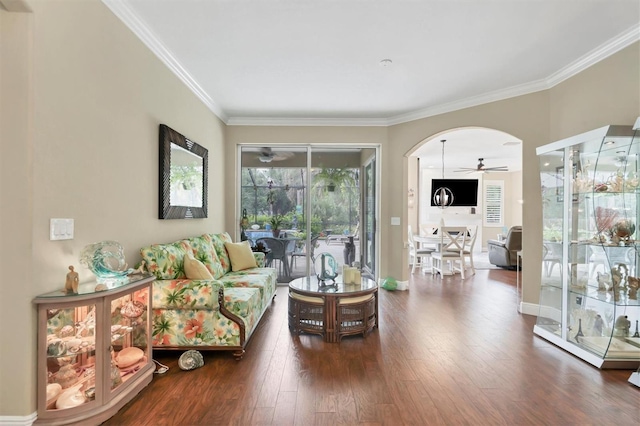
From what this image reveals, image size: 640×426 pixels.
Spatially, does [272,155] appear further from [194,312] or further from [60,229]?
[60,229]

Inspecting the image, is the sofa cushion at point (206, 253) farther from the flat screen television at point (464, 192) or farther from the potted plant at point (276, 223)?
the flat screen television at point (464, 192)

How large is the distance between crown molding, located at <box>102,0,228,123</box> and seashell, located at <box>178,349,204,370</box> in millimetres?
2697

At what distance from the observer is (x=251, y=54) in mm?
3322

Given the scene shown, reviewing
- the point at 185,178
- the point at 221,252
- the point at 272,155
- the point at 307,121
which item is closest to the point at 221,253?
the point at 221,252

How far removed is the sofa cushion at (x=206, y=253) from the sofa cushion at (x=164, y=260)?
39 centimetres

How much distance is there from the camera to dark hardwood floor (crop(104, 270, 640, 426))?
2041mm

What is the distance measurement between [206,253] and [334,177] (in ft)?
9.01

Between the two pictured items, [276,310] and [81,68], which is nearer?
[81,68]

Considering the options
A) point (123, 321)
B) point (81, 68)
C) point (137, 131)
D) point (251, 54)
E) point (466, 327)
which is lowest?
point (466, 327)

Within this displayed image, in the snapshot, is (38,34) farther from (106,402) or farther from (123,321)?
(106,402)

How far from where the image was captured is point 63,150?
204 cm

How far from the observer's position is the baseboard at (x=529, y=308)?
4098 millimetres

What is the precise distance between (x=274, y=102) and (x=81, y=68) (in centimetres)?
281

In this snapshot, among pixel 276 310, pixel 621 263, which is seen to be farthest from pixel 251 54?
pixel 621 263
